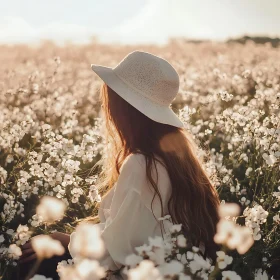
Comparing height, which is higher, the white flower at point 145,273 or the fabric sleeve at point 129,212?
the white flower at point 145,273

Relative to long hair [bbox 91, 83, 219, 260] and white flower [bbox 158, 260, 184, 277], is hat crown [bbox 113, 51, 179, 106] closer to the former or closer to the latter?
long hair [bbox 91, 83, 219, 260]

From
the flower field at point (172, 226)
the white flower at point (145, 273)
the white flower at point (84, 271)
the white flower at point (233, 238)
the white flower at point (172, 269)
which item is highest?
the white flower at point (233, 238)

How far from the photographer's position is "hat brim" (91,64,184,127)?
2713 mm

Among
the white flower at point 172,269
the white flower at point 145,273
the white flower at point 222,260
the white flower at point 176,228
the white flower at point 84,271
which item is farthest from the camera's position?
the white flower at point 176,228

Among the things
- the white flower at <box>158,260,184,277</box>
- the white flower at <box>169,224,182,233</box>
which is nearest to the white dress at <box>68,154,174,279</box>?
the white flower at <box>169,224,182,233</box>

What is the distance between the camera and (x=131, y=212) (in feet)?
8.53

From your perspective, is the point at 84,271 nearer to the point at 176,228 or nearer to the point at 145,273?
the point at 145,273

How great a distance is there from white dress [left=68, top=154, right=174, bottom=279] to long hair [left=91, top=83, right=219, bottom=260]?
0.04 metres

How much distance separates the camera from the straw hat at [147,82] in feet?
9.28

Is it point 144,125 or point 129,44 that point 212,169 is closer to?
point 144,125

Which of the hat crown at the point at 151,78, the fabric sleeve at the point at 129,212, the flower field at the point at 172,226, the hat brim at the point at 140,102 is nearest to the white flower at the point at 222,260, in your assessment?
the flower field at the point at 172,226

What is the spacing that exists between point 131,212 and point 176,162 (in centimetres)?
32

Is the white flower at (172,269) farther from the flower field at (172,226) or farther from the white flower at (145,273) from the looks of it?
the white flower at (145,273)

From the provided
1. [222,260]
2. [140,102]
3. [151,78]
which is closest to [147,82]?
[151,78]
